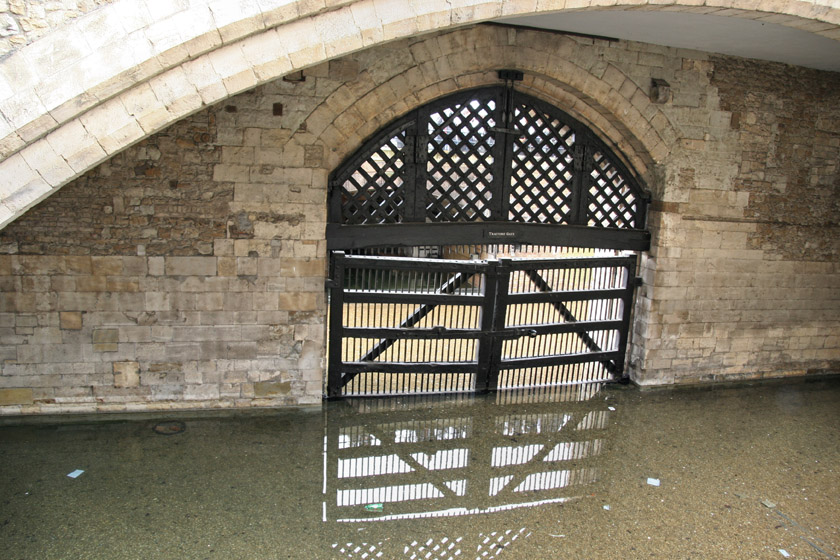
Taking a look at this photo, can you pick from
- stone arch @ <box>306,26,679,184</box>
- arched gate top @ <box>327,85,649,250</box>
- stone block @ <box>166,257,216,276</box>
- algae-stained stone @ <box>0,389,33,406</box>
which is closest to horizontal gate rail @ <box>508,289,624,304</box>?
arched gate top @ <box>327,85,649,250</box>

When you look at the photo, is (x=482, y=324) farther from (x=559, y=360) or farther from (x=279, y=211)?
(x=279, y=211)

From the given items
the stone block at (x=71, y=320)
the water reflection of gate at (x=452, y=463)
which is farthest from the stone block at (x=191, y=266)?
the water reflection of gate at (x=452, y=463)

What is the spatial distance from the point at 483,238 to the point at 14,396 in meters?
4.25

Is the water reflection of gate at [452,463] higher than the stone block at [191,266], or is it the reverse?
the stone block at [191,266]

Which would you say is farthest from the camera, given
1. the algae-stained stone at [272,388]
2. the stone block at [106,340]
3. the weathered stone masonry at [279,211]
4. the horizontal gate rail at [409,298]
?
the horizontal gate rail at [409,298]

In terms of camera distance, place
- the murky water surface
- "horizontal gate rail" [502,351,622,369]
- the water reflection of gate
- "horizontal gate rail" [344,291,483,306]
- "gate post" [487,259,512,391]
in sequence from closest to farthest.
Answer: the murky water surface → the water reflection of gate → "horizontal gate rail" [344,291,483,306] → "gate post" [487,259,512,391] → "horizontal gate rail" [502,351,622,369]

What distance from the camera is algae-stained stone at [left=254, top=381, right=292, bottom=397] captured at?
5.57 meters

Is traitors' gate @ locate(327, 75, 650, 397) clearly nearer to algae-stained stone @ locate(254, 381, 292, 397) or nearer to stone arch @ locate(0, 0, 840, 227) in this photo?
algae-stained stone @ locate(254, 381, 292, 397)

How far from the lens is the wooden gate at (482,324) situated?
5.82 metres

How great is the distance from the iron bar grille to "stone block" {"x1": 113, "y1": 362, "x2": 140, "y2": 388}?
213 cm

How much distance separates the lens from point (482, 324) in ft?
20.1

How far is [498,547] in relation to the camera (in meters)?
3.88

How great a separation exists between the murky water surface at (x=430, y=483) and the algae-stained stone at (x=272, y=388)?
0.22 metres

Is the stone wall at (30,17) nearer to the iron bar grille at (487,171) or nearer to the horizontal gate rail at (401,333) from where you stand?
the iron bar grille at (487,171)
